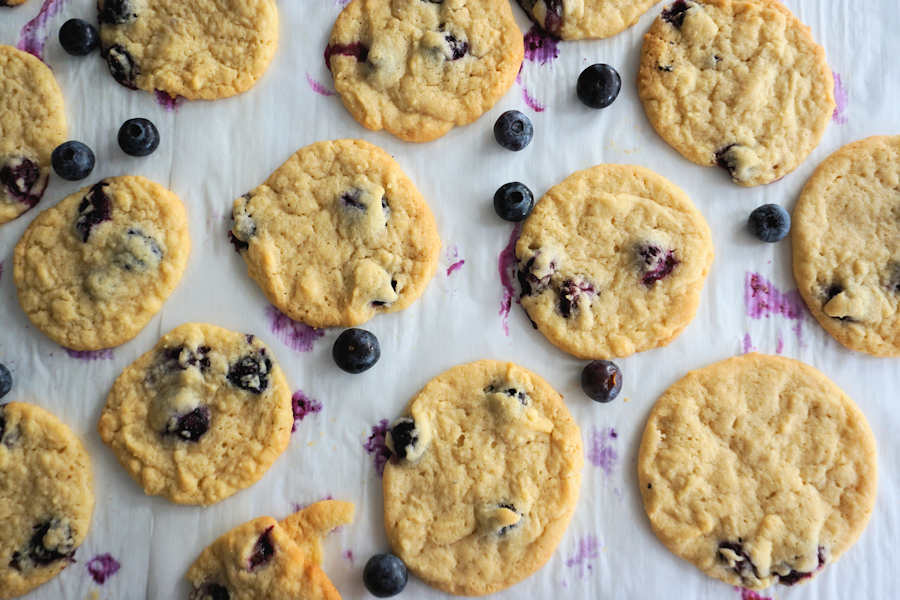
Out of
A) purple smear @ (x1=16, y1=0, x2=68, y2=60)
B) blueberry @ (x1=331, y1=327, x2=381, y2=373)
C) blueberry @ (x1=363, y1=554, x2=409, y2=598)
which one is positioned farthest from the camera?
purple smear @ (x1=16, y1=0, x2=68, y2=60)

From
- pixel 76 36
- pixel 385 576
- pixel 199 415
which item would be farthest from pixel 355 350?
pixel 76 36

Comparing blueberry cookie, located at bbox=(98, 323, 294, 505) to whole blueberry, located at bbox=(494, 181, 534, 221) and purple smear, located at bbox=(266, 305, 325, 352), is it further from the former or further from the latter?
whole blueberry, located at bbox=(494, 181, 534, 221)

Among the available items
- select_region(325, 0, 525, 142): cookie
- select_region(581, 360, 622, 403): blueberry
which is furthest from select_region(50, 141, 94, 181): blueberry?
select_region(581, 360, 622, 403): blueberry

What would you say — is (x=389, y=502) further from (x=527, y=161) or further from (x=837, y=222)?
(x=837, y=222)

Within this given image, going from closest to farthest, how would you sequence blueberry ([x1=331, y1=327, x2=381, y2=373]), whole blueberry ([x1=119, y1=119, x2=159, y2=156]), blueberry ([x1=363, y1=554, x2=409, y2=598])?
1. blueberry ([x1=363, y1=554, x2=409, y2=598])
2. blueberry ([x1=331, y1=327, x2=381, y2=373])
3. whole blueberry ([x1=119, y1=119, x2=159, y2=156])

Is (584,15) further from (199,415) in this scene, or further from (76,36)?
(199,415)

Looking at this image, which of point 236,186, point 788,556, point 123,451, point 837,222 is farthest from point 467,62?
point 788,556
